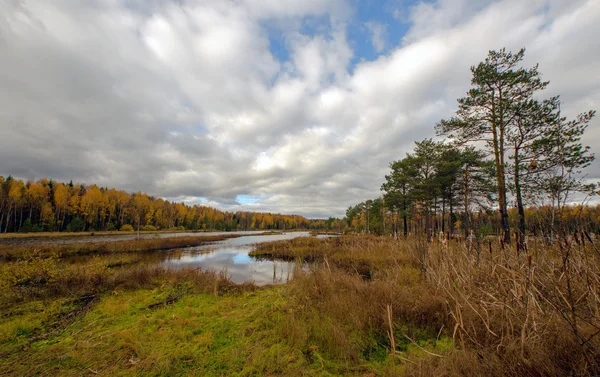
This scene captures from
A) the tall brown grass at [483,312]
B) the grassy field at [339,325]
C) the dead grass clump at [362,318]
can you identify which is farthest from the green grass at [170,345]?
the tall brown grass at [483,312]

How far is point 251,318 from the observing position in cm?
497

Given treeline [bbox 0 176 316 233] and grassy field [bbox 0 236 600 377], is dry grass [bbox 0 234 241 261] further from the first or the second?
grassy field [bbox 0 236 600 377]

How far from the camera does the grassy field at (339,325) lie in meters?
2.21

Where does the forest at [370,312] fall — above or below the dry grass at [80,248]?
above

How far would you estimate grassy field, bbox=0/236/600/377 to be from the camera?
2.21m

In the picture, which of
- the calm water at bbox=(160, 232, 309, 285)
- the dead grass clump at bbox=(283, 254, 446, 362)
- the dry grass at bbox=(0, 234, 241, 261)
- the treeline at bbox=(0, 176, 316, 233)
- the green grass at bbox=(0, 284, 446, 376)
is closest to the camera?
the green grass at bbox=(0, 284, 446, 376)

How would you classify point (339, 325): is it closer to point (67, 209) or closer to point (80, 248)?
point (80, 248)

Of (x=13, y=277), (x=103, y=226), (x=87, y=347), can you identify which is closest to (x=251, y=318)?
(x=87, y=347)

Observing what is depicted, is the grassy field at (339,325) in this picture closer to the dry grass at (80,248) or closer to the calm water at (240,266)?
the calm water at (240,266)

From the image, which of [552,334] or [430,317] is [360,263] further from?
[552,334]

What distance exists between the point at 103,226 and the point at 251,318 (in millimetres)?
75909

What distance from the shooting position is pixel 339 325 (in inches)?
151

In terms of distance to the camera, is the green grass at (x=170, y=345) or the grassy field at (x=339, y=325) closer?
the grassy field at (x=339, y=325)

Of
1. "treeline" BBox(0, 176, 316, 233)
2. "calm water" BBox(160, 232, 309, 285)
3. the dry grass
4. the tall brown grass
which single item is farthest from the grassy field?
"treeline" BBox(0, 176, 316, 233)
